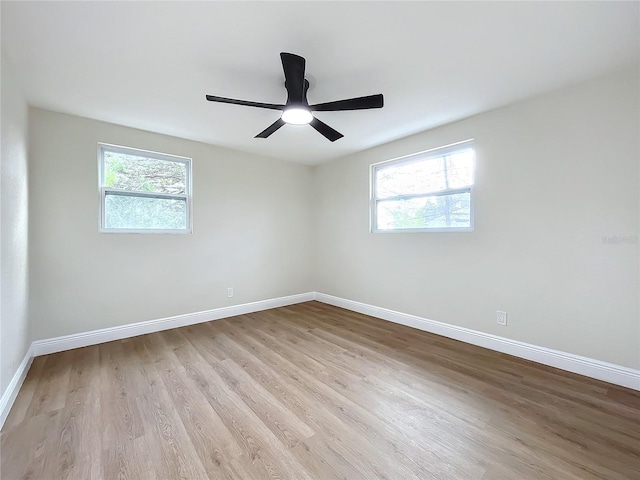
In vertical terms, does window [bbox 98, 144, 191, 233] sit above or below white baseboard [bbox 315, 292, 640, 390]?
above

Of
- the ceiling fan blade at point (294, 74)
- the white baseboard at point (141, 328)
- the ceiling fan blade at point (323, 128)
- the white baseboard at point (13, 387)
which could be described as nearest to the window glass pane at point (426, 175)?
the ceiling fan blade at point (323, 128)

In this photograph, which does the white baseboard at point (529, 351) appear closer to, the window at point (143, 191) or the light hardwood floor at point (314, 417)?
the light hardwood floor at point (314, 417)

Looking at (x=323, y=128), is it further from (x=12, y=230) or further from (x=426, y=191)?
(x=12, y=230)

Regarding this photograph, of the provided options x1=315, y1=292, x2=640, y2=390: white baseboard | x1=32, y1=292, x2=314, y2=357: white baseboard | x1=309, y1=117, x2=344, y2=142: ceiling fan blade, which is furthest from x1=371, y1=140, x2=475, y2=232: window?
x1=32, y1=292, x2=314, y2=357: white baseboard

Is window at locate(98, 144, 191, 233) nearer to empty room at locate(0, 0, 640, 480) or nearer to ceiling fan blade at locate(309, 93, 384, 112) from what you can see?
empty room at locate(0, 0, 640, 480)

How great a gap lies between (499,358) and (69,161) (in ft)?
16.0

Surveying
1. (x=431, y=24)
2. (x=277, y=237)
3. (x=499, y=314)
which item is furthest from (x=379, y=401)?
(x=277, y=237)

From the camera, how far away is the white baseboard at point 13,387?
5.86ft

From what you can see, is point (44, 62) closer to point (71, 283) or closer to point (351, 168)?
point (71, 283)

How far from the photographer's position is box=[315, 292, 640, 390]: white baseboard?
85.4 inches

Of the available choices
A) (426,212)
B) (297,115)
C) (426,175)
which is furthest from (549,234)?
(297,115)

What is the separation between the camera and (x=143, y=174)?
134 inches

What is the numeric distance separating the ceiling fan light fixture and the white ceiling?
0.98ft

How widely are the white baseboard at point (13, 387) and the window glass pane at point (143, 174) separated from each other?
1886 mm
